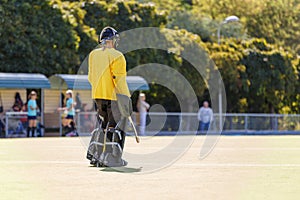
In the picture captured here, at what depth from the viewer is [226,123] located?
3822 centimetres

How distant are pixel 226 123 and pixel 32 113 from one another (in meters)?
11.6

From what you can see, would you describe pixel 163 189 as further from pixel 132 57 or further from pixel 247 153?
pixel 132 57

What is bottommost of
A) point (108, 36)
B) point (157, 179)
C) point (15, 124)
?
point (157, 179)

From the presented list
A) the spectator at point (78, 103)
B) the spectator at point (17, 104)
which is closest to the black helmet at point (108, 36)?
the spectator at point (17, 104)

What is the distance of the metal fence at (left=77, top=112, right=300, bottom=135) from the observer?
106 ft

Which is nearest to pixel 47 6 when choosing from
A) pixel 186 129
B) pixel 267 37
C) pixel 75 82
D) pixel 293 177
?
pixel 75 82

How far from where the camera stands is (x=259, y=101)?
49219 mm

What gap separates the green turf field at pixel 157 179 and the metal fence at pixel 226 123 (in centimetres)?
1827

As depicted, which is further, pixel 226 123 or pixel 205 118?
pixel 226 123

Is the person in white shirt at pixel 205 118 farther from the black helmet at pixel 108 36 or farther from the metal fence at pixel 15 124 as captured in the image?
the black helmet at pixel 108 36

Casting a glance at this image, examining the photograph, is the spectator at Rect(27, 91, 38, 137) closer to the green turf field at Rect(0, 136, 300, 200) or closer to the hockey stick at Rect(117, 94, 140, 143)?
the green turf field at Rect(0, 136, 300, 200)

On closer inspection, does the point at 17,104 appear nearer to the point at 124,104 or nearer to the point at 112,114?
the point at 112,114

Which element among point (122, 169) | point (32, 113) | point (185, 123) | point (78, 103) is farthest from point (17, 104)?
point (122, 169)

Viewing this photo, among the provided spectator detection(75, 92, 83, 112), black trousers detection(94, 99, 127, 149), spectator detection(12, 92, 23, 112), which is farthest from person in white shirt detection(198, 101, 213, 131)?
black trousers detection(94, 99, 127, 149)
